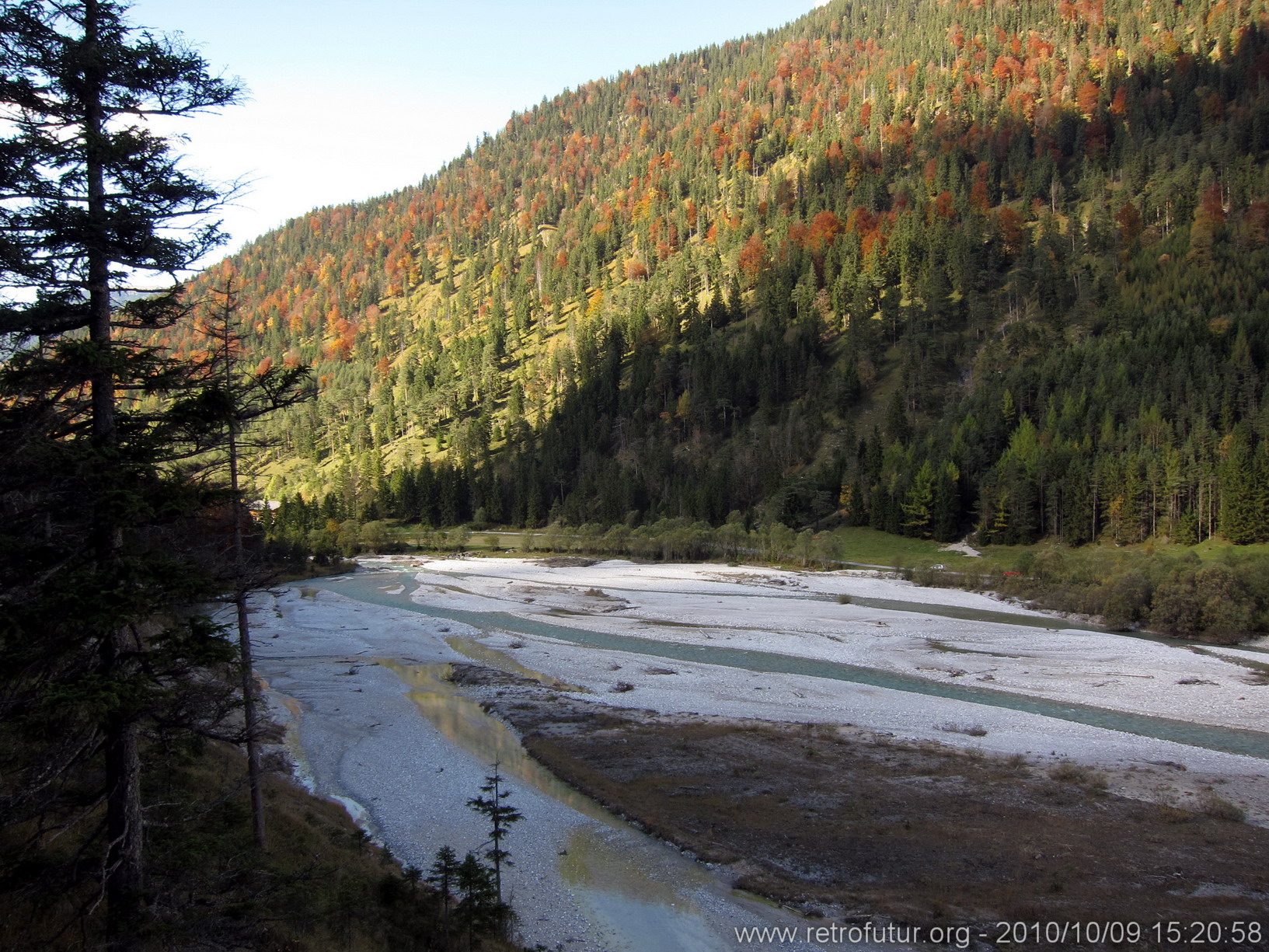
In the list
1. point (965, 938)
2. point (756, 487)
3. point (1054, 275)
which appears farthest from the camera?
point (1054, 275)

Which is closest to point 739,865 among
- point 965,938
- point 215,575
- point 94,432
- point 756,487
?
point 965,938

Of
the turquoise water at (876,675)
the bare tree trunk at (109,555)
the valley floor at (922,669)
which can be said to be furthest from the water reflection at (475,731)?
the bare tree trunk at (109,555)

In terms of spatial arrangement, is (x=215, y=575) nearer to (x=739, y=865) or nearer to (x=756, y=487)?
(x=739, y=865)

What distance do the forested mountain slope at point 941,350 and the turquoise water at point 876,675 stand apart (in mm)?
31685

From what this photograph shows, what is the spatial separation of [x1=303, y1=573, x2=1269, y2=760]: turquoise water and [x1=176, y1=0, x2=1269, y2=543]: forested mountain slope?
31685 mm

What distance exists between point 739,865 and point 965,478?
258ft

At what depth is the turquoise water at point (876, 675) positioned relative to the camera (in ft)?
98.9

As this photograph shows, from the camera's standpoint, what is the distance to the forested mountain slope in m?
81.2

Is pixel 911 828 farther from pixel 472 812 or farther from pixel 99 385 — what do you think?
pixel 99 385

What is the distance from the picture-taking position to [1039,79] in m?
189

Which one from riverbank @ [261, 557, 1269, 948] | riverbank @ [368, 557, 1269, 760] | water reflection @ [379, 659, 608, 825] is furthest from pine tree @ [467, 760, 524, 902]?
riverbank @ [368, 557, 1269, 760]

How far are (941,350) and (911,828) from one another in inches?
4167

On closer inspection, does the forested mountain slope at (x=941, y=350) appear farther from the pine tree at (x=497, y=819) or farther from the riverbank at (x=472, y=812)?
the pine tree at (x=497, y=819)

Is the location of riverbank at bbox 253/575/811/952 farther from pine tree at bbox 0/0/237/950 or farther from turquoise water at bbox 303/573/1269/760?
turquoise water at bbox 303/573/1269/760
